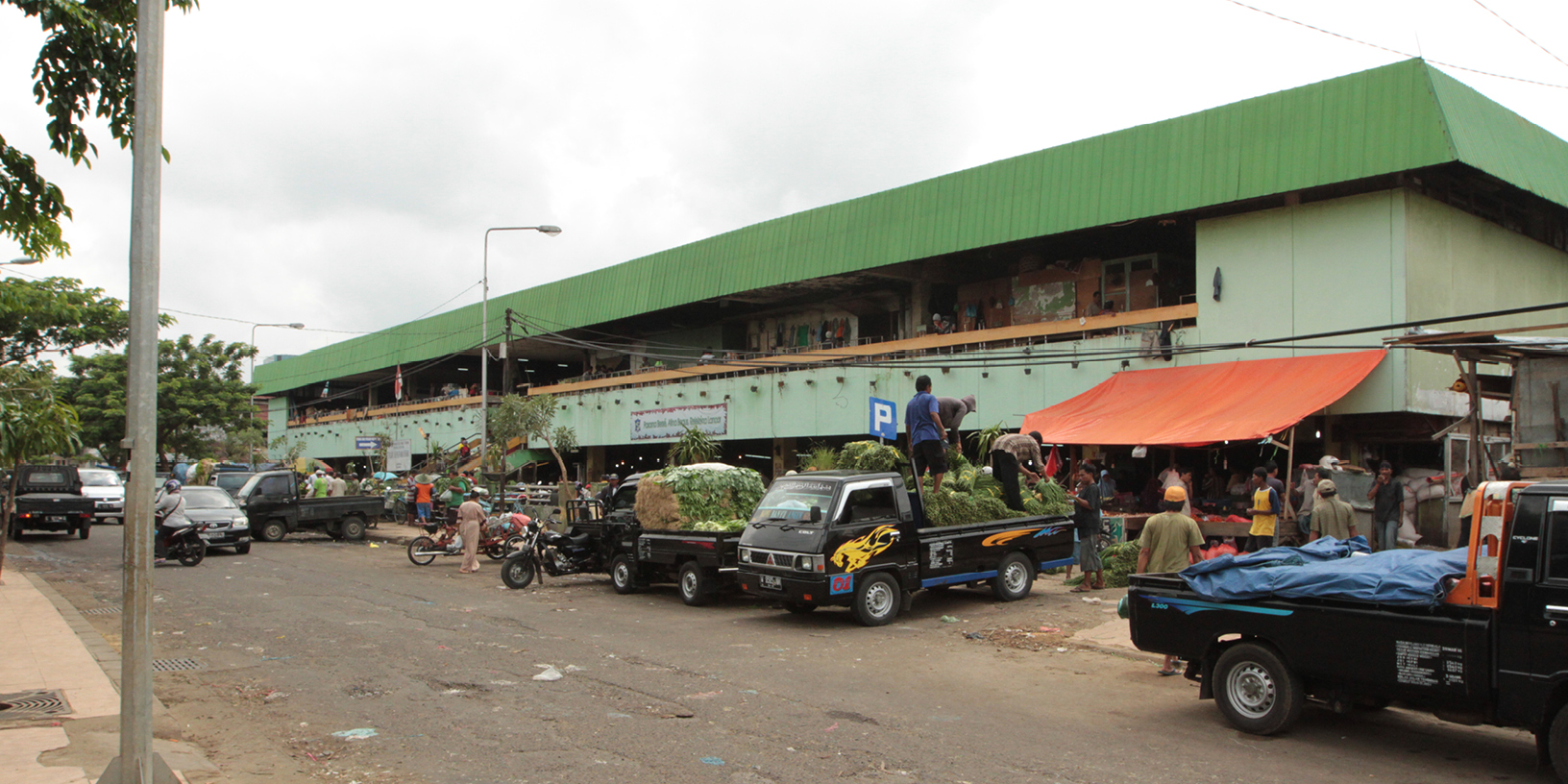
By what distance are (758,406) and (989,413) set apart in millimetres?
9570

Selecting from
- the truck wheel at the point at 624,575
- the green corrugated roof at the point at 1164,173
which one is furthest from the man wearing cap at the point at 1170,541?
the green corrugated roof at the point at 1164,173

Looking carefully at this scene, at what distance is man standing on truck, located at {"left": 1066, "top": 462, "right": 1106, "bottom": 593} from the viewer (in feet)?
49.3

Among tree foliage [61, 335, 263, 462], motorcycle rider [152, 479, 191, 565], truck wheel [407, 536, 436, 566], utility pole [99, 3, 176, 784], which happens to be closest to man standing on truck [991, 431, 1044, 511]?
utility pole [99, 3, 176, 784]

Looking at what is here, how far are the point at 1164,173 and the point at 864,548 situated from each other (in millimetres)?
13557

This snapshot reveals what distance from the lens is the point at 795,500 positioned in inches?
511

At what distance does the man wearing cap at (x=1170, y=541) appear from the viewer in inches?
395

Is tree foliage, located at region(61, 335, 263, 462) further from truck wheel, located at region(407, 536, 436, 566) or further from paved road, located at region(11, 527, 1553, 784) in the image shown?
paved road, located at region(11, 527, 1553, 784)

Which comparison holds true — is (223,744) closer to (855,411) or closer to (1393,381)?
(1393,381)

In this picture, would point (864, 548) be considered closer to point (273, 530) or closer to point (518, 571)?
point (518, 571)

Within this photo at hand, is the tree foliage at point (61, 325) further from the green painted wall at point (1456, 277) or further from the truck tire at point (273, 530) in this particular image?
the green painted wall at point (1456, 277)

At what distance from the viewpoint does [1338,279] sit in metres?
19.2

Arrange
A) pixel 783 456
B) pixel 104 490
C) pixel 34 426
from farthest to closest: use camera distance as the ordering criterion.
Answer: pixel 783 456 < pixel 104 490 < pixel 34 426

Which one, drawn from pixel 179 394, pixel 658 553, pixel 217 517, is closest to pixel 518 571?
pixel 658 553

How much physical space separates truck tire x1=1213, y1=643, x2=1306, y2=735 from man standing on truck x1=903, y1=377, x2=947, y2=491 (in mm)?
6412
